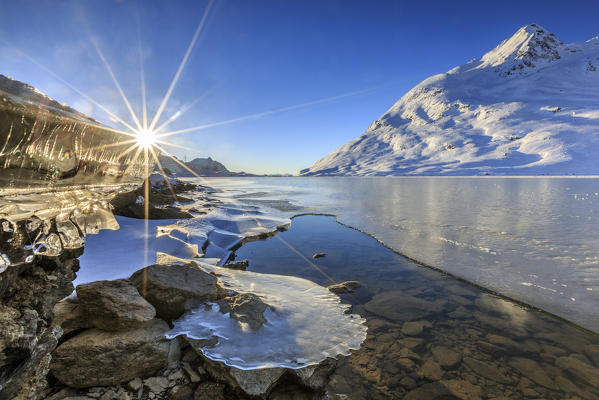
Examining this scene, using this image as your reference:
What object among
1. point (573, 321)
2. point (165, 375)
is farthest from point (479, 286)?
point (165, 375)

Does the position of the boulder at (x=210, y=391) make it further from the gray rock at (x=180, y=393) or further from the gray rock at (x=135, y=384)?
the gray rock at (x=135, y=384)

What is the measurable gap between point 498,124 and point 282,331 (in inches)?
6844

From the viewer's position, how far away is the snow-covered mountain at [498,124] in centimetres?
10850

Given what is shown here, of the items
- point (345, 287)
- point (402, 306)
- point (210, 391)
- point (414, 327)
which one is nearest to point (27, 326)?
point (210, 391)

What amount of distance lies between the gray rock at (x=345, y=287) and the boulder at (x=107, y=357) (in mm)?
3445

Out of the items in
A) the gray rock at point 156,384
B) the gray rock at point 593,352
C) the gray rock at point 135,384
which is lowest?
the gray rock at point 593,352

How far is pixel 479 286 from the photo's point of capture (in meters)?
5.43

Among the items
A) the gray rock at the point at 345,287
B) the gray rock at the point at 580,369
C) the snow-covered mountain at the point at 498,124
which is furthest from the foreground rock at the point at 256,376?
the snow-covered mountain at the point at 498,124

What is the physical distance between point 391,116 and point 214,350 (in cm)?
21083

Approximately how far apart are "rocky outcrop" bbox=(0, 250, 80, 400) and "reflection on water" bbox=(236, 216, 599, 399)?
2.61 metres

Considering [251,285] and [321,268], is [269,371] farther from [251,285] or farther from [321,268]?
[321,268]

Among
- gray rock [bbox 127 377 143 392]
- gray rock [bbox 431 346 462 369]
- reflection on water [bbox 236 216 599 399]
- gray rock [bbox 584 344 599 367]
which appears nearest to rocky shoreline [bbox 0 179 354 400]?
gray rock [bbox 127 377 143 392]

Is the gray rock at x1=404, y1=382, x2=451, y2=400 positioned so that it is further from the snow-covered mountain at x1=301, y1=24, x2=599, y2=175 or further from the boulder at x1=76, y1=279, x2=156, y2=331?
the snow-covered mountain at x1=301, y1=24, x2=599, y2=175

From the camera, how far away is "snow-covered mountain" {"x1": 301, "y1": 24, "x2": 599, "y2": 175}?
108500 millimetres
